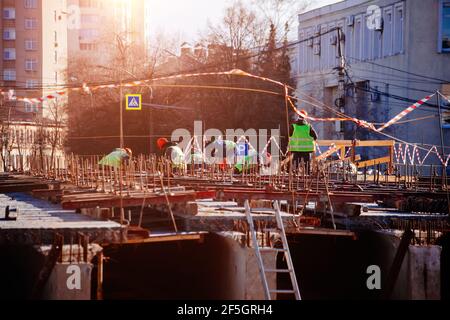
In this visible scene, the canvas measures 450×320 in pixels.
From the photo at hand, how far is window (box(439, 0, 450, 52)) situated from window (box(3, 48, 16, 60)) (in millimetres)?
51171

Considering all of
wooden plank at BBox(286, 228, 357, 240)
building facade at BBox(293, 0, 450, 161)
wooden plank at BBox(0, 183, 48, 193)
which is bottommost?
wooden plank at BBox(286, 228, 357, 240)

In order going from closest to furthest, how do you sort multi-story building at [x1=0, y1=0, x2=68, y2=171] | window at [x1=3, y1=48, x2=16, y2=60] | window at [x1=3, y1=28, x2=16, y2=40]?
1. multi-story building at [x1=0, y1=0, x2=68, y2=171]
2. window at [x1=3, y1=28, x2=16, y2=40]
3. window at [x1=3, y1=48, x2=16, y2=60]

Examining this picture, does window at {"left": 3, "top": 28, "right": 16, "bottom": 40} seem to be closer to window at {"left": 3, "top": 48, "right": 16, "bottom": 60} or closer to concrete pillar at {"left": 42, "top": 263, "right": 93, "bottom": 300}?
window at {"left": 3, "top": 48, "right": 16, "bottom": 60}

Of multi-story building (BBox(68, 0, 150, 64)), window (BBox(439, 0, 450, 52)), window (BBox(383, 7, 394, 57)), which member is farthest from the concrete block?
multi-story building (BBox(68, 0, 150, 64))

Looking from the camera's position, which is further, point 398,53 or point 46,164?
point 398,53

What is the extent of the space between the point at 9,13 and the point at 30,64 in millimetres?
4934

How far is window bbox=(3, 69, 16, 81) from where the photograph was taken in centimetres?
8462

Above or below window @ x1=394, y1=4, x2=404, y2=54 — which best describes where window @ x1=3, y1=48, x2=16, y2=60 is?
Answer: above

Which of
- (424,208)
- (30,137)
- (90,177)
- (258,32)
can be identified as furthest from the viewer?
(30,137)

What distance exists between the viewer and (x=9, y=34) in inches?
3351

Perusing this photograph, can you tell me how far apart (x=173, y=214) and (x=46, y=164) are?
9.16 m

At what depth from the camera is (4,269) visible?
38.4 feet
